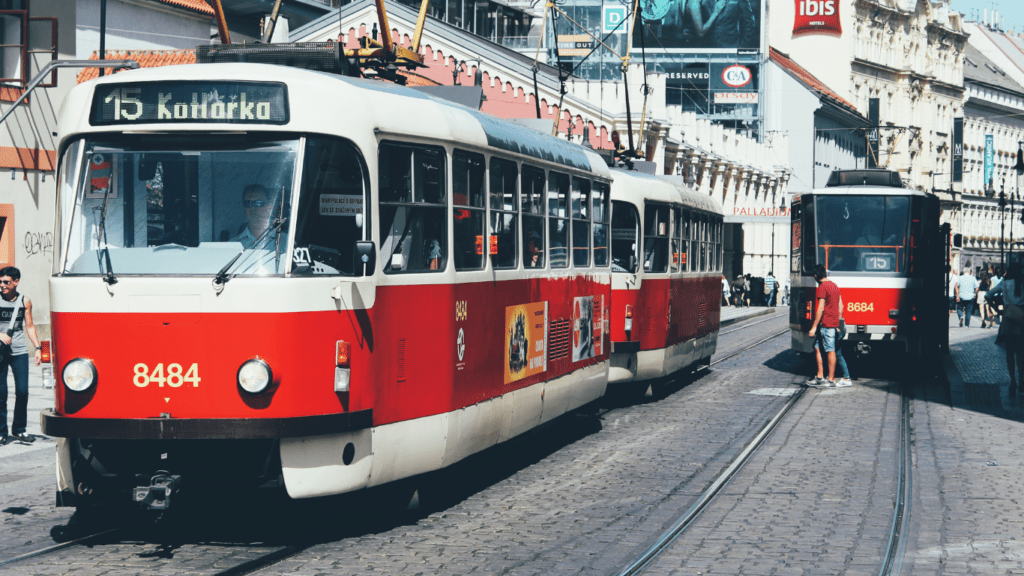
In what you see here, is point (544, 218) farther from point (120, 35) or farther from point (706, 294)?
point (120, 35)

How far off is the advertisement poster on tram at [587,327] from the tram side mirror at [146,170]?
5.41 meters

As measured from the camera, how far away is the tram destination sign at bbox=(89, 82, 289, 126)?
26.4ft

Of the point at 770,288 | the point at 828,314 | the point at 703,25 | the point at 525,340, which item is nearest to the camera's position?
the point at 525,340

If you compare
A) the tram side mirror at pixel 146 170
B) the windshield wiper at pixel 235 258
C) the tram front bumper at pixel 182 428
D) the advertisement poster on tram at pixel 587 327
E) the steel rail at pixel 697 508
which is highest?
the tram side mirror at pixel 146 170

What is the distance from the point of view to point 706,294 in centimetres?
2095

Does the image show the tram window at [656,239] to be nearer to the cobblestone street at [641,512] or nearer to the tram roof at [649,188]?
the tram roof at [649,188]

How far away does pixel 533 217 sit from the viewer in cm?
1138

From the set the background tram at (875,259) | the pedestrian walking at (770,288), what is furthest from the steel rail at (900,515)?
the pedestrian walking at (770,288)

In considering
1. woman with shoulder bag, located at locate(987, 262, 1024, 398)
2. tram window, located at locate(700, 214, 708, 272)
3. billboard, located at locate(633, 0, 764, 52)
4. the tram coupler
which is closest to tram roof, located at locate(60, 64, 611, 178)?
the tram coupler

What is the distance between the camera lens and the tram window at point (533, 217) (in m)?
11.1

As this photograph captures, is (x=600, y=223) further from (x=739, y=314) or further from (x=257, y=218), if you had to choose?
(x=739, y=314)

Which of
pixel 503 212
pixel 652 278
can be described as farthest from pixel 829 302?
pixel 503 212

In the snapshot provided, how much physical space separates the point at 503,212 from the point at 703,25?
186 feet

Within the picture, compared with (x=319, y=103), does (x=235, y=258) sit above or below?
below
